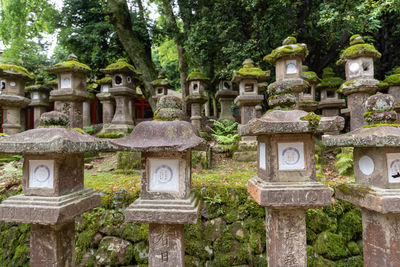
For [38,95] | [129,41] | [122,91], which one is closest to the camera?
[122,91]

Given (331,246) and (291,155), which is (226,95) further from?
(291,155)

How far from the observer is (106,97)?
9.29 meters

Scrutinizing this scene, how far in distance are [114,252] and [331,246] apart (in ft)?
13.1

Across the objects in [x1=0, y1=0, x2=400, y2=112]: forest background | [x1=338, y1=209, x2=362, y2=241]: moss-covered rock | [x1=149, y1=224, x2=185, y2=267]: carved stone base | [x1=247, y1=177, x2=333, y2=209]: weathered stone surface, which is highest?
[x1=0, y1=0, x2=400, y2=112]: forest background

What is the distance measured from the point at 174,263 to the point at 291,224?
1669 mm

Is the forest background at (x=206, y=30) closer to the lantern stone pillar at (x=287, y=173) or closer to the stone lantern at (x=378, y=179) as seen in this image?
the stone lantern at (x=378, y=179)

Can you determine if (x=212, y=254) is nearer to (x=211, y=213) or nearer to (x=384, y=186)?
(x=211, y=213)

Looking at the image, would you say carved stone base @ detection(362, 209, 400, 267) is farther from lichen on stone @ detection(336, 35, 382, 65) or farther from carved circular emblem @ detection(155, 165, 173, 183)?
lichen on stone @ detection(336, 35, 382, 65)

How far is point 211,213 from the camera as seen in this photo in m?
4.09

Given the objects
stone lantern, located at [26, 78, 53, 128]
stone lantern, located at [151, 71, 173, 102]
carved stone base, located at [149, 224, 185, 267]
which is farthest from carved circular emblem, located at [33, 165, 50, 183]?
stone lantern, located at [26, 78, 53, 128]

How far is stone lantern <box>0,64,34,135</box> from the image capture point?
7.51 m

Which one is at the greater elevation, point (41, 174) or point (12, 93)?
point (12, 93)

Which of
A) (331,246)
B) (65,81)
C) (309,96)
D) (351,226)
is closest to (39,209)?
(331,246)

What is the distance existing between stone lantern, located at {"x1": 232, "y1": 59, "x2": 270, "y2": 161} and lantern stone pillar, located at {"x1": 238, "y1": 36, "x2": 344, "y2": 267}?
3712 millimetres
